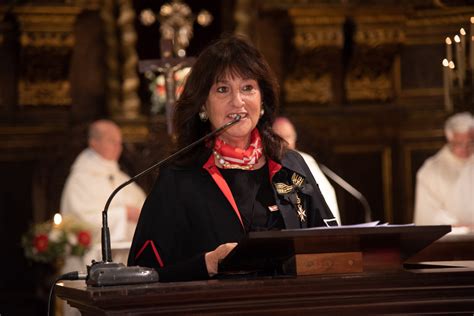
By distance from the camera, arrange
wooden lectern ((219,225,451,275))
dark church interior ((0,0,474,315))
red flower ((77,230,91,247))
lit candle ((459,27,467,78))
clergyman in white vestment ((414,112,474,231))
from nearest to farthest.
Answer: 1. wooden lectern ((219,225,451,275))
2. lit candle ((459,27,467,78))
3. red flower ((77,230,91,247))
4. clergyman in white vestment ((414,112,474,231))
5. dark church interior ((0,0,474,315))

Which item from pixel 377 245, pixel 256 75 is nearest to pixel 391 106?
pixel 256 75

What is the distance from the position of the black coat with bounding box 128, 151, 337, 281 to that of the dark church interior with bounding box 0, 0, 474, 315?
551cm

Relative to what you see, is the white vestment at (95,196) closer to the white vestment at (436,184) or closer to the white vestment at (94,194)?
the white vestment at (94,194)

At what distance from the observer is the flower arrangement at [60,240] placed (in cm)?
874

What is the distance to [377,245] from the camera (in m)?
3.56

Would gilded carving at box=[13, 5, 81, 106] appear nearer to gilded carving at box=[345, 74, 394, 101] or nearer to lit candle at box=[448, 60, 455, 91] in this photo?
gilded carving at box=[345, 74, 394, 101]

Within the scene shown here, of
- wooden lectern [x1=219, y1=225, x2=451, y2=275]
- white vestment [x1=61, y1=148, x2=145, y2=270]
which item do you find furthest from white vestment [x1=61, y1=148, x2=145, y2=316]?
wooden lectern [x1=219, y1=225, x2=451, y2=275]

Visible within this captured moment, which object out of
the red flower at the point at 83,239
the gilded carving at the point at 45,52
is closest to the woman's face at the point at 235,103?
the red flower at the point at 83,239

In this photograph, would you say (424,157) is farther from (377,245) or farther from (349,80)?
(377,245)

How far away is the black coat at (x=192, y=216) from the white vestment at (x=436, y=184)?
583 centimetres

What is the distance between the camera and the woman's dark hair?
4.29 meters

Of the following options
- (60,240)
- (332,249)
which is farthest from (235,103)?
(60,240)

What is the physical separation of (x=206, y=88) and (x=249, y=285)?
1265 millimetres

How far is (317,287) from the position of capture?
3.31 meters
